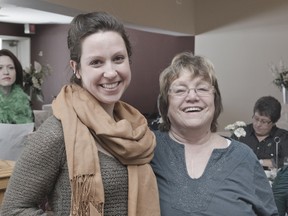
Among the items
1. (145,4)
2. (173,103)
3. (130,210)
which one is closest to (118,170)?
(130,210)

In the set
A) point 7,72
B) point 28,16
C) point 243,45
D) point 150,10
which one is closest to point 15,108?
point 7,72

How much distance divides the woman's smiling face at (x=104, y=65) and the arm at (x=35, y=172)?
152 millimetres

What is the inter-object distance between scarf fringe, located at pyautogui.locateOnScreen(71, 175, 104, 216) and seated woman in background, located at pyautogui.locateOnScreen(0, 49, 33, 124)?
1.41 metres

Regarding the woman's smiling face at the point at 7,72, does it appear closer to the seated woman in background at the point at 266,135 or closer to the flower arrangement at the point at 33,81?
the flower arrangement at the point at 33,81

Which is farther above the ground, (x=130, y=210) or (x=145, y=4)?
(x=145, y=4)

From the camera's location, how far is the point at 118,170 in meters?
1.15

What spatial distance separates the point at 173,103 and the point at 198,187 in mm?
280

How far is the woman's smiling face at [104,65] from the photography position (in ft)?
3.72

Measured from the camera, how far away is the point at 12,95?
257cm

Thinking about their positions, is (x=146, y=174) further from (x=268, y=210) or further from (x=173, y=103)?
(x=268, y=210)

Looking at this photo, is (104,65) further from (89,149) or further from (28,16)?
(28,16)

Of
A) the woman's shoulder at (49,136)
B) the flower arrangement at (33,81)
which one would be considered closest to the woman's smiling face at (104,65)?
the woman's shoulder at (49,136)

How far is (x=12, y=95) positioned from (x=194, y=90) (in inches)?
58.5

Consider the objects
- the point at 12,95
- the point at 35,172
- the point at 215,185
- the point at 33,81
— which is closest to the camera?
the point at 35,172
